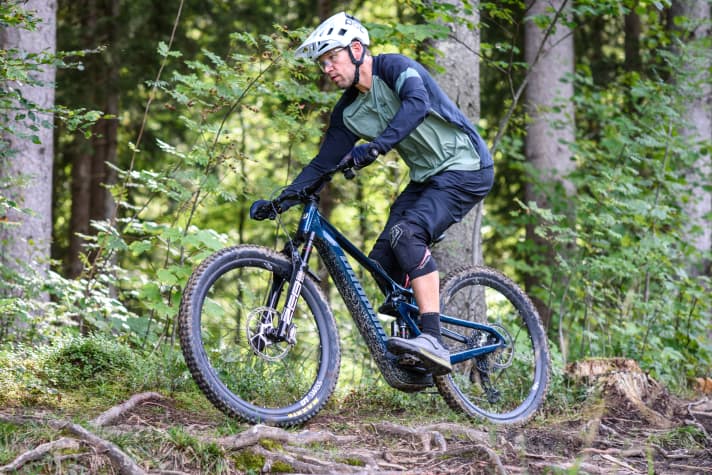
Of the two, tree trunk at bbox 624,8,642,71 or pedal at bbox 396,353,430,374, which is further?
tree trunk at bbox 624,8,642,71

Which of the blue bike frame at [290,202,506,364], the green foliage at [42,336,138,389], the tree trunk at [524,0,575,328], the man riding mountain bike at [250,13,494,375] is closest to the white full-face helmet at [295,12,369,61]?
the man riding mountain bike at [250,13,494,375]

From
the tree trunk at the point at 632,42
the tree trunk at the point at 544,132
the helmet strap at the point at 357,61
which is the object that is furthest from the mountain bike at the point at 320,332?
the tree trunk at the point at 632,42

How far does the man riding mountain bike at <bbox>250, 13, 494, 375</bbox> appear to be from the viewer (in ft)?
14.0

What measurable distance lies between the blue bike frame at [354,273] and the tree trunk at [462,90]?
1226 millimetres

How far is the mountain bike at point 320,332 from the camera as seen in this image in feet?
12.9

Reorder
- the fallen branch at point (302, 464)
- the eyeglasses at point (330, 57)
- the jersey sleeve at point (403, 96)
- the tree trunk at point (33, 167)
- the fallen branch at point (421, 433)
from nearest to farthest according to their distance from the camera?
the fallen branch at point (302, 464) → the fallen branch at point (421, 433) → the jersey sleeve at point (403, 96) → the eyeglasses at point (330, 57) → the tree trunk at point (33, 167)

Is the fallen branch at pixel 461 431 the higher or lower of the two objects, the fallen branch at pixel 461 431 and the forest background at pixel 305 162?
the lower

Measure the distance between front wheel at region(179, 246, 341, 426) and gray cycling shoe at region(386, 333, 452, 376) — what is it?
1.14ft

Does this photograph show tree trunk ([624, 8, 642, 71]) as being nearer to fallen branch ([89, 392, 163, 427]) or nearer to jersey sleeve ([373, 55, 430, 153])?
jersey sleeve ([373, 55, 430, 153])

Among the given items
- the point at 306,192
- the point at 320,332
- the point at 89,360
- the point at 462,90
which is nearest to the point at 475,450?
the point at 320,332

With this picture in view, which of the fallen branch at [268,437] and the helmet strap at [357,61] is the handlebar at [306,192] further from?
the fallen branch at [268,437]

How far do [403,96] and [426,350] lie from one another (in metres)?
1.46

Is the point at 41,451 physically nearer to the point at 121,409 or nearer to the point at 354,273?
the point at 121,409

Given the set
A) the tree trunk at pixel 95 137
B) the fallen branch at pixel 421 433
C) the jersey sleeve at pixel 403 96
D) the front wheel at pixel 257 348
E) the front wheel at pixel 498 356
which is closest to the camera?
the front wheel at pixel 257 348
